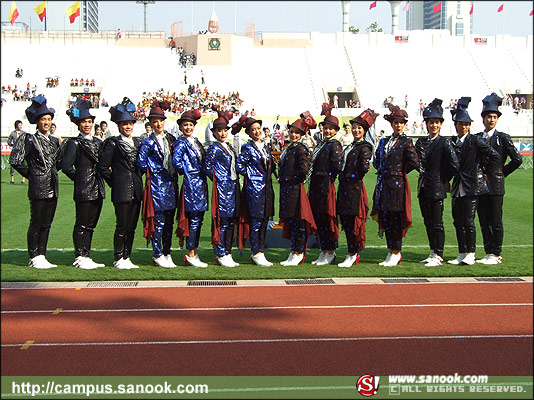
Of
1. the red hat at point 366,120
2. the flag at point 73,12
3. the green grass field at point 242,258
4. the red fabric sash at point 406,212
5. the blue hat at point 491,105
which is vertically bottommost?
the green grass field at point 242,258

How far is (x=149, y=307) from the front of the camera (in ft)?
21.0

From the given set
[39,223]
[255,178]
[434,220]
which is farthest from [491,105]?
[39,223]

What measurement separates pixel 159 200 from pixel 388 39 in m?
54.7

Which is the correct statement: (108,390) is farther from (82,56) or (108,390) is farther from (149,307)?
(82,56)

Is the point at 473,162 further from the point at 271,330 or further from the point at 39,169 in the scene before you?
the point at 39,169

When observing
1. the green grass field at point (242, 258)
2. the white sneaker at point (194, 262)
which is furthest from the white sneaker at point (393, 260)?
the white sneaker at point (194, 262)

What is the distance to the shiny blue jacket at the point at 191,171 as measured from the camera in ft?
26.2

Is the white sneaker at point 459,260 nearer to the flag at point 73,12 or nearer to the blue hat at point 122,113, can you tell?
the blue hat at point 122,113

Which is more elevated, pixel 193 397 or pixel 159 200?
pixel 159 200

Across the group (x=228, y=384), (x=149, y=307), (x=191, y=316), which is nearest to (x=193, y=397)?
(x=228, y=384)

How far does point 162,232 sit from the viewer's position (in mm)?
8195

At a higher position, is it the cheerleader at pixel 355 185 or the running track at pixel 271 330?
the cheerleader at pixel 355 185

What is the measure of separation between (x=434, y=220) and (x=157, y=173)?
10.8ft

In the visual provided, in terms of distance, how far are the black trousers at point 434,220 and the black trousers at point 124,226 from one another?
3385mm
